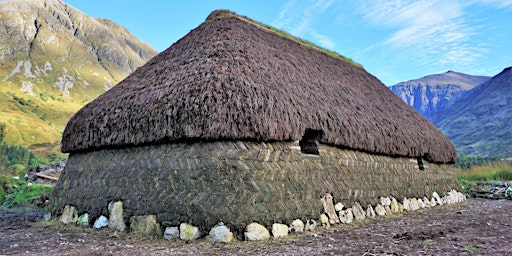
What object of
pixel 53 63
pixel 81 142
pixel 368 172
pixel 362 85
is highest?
pixel 53 63

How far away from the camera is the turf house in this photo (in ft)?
17.5

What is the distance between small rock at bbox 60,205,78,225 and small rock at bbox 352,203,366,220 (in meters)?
5.19

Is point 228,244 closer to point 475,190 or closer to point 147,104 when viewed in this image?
point 147,104

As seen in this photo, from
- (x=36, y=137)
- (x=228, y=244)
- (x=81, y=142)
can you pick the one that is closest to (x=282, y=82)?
(x=228, y=244)

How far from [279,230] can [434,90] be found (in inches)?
3910

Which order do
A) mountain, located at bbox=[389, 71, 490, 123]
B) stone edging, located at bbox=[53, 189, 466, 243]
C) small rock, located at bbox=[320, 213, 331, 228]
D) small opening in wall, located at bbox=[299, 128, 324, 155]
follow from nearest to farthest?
stone edging, located at bbox=[53, 189, 466, 243] → small rock, located at bbox=[320, 213, 331, 228] → small opening in wall, located at bbox=[299, 128, 324, 155] → mountain, located at bbox=[389, 71, 490, 123]

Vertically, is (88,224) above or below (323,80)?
below

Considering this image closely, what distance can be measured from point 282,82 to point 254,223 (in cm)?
281

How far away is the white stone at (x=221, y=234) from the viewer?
4.94m

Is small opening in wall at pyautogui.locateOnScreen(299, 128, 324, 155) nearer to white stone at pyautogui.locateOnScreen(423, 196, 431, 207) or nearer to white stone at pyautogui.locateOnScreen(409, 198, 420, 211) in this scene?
white stone at pyautogui.locateOnScreen(409, 198, 420, 211)

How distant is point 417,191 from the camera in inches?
377

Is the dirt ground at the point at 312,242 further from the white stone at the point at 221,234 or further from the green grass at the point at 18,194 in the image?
the green grass at the point at 18,194

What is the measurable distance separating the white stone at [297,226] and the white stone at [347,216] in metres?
1.24

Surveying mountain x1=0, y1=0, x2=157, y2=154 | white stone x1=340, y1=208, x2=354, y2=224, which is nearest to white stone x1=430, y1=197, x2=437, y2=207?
white stone x1=340, y1=208, x2=354, y2=224
